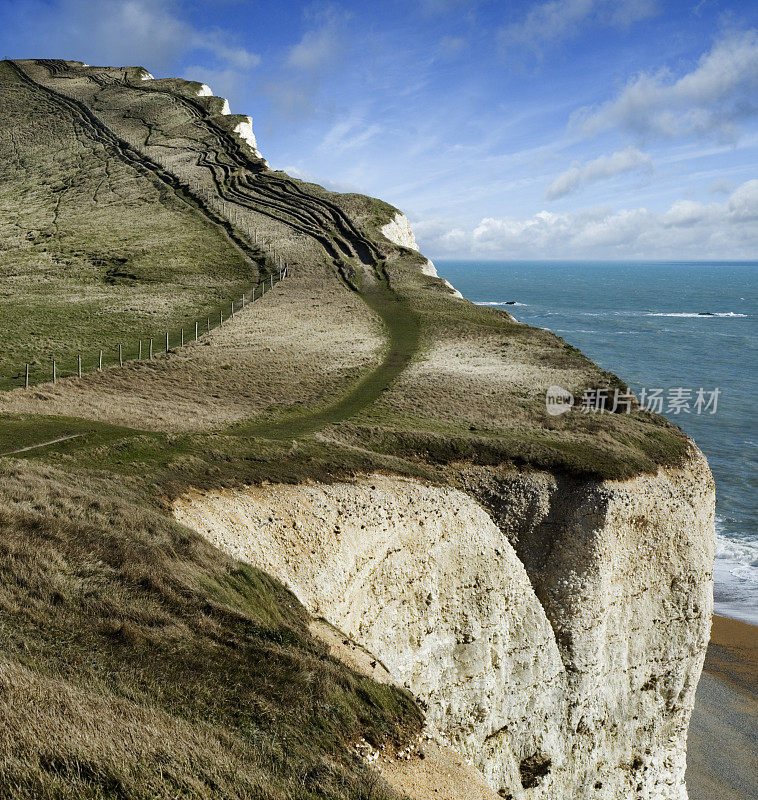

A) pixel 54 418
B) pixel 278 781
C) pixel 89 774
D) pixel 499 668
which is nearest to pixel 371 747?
pixel 278 781

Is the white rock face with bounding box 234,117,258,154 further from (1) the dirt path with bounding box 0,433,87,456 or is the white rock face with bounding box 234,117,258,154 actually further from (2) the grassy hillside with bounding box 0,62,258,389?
(1) the dirt path with bounding box 0,433,87,456

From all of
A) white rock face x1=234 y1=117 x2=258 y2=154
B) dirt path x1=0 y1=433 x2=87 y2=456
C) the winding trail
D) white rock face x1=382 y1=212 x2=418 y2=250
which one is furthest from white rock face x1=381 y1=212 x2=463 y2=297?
dirt path x1=0 y1=433 x2=87 y2=456

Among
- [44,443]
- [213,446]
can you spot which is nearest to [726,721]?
[213,446]

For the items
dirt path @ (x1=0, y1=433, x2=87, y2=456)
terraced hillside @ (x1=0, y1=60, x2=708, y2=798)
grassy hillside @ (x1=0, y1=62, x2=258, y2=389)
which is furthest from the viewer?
grassy hillside @ (x1=0, y1=62, x2=258, y2=389)

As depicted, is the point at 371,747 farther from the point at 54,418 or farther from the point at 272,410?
the point at 272,410

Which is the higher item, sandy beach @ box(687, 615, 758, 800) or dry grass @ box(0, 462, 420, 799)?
dry grass @ box(0, 462, 420, 799)
